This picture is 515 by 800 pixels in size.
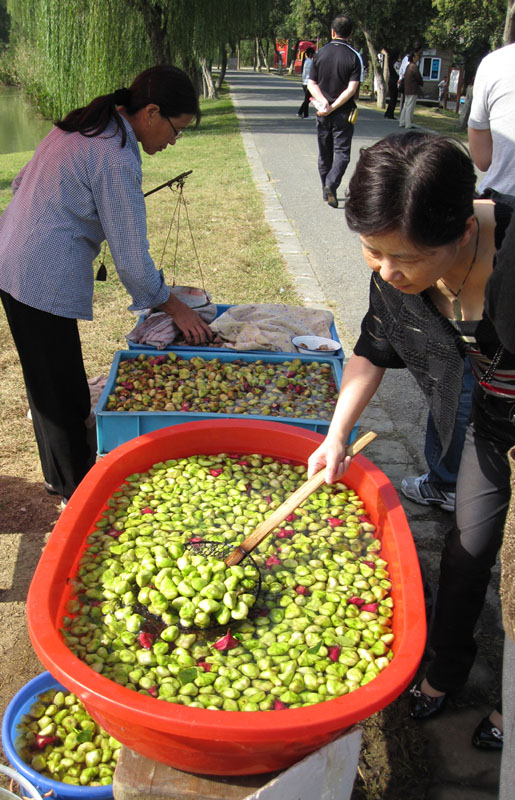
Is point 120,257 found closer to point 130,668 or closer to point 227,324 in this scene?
point 227,324

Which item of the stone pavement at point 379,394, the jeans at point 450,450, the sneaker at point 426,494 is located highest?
the jeans at point 450,450

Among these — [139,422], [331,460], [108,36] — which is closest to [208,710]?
[331,460]

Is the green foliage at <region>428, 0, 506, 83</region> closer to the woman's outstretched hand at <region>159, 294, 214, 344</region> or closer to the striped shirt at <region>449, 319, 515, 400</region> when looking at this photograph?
the woman's outstretched hand at <region>159, 294, 214, 344</region>

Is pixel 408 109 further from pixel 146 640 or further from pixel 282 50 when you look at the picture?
pixel 282 50

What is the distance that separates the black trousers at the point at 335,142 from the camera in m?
7.95

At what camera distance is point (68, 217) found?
273 cm

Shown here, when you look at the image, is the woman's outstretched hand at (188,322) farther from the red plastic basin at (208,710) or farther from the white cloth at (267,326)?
the red plastic basin at (208,710)

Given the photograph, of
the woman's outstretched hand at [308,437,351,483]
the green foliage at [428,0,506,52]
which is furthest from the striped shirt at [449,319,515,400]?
the green foliage at [428,0,506,52]

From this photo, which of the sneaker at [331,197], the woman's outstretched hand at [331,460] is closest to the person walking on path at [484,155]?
the woman's outstretched hand at [331,460]

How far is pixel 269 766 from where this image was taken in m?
1.62

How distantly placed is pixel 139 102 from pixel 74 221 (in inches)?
22.5

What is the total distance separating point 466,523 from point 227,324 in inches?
94.5

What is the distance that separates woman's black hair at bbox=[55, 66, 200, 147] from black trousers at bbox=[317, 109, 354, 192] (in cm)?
549

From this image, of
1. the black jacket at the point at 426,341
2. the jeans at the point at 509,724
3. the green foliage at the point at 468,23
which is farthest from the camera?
the green foliage at the point at 468,23
